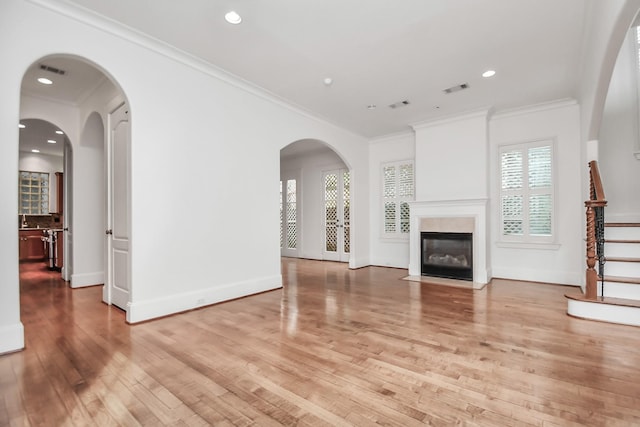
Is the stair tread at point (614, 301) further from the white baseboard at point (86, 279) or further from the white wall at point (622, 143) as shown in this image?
the white baseboard at point (86, 279)

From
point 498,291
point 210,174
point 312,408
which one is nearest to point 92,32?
point 210,174

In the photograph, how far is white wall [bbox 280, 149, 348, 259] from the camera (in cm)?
831

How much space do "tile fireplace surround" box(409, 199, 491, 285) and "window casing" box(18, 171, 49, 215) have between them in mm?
10156

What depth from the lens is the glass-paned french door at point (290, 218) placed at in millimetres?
8977

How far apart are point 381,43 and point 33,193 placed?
10.3 metres

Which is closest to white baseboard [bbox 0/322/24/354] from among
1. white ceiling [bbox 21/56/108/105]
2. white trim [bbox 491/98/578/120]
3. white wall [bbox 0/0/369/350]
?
white wall [bbox 0/0/369/350]

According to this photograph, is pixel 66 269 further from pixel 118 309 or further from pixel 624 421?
pixel 624 421

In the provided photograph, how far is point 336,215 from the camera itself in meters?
8.07

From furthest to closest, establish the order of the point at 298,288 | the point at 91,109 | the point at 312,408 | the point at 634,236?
the point at 298,288 → the point at 91,109 → the point at 634,236 → the point at 312,408

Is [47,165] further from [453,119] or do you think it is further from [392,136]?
[453,119]

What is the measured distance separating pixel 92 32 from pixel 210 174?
5.80ft

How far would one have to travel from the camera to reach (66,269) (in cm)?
536

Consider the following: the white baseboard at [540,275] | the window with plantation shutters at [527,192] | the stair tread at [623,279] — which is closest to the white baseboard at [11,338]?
the stair tread at [623,279]

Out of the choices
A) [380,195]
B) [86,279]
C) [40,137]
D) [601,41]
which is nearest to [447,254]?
[380,195]
